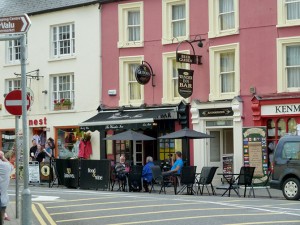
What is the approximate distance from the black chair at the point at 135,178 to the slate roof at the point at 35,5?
451 inches

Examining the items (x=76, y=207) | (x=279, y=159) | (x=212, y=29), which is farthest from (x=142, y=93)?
(x=76, y=207)

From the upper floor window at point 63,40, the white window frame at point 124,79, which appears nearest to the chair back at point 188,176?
the white window frame at point 124,79

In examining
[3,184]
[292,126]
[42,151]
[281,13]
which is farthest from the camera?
[42,151]

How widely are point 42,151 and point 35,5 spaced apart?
383 inches

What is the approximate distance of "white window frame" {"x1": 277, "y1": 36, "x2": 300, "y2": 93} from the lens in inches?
1172

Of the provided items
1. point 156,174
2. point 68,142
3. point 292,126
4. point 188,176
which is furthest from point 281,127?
point 68,142

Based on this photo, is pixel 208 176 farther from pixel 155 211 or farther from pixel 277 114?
pixel 155 211

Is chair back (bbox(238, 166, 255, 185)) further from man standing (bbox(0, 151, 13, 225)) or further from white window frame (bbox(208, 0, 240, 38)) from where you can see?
man standing (bbox(0, 151, 13, 225))

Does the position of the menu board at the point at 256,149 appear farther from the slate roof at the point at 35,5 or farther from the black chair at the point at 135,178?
the slate roof at the point at 35,5

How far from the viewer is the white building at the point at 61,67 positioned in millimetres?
37219

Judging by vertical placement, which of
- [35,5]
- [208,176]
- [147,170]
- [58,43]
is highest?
[35,5]

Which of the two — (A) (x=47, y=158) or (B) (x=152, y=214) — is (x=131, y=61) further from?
(B) (x=152, y=214)

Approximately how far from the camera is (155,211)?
1853 cm

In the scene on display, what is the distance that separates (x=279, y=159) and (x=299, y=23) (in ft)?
25.0
